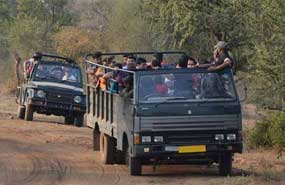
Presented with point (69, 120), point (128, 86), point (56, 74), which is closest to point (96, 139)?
point (128, 86)

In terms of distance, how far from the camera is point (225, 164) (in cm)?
1394

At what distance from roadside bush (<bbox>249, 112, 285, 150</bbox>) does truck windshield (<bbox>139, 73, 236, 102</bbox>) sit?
4.25m

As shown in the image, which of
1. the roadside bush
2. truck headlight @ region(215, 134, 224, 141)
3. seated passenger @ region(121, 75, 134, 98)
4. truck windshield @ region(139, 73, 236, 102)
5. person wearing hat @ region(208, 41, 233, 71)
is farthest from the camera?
the roadside bush

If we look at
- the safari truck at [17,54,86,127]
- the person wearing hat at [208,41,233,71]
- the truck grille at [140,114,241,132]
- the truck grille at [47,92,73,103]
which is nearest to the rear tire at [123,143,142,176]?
the truck grille at [140,114,241,132]

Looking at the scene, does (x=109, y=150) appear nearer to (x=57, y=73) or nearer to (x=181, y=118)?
(x=181, y=118)

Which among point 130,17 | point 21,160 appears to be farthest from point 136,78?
point 130,17

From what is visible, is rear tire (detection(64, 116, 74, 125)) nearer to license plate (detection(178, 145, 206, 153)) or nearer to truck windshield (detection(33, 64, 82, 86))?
truck windshield (detection(33, 64, 82, 86))

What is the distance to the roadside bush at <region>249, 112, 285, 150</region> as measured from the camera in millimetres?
18031

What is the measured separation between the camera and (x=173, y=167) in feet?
50.8

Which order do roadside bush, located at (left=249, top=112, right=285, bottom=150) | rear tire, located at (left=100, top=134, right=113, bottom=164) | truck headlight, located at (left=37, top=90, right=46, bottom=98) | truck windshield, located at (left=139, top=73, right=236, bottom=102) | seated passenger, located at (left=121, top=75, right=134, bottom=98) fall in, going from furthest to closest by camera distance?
truck headlight, located at (left=37, top=90, right=46, bottom=98) < roadside bush, located at (left=249, top=112, right=285, bottom=150) < rear tire, located at (left=100, top=134, right=113, bottom=164) < seated passenger, located at (left=121, top=75, right=134, bottom=98) < truck windshield, located at (left=139, top=73, right=236, bottom=102)

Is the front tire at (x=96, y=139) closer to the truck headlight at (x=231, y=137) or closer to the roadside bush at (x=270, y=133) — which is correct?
the roadside bush at (x=270, y=133)

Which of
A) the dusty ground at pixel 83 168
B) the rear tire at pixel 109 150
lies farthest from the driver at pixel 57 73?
the rear tire at pixel 109 150

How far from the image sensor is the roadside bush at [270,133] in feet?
59.2

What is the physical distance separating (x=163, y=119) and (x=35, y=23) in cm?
4067
